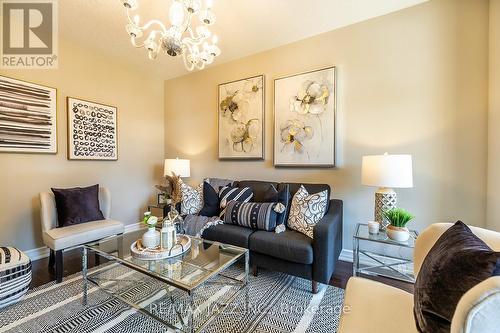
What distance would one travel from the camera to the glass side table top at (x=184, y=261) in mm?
1309

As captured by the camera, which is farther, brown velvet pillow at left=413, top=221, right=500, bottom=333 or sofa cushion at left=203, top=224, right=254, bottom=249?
sofa cushion at left=203, top=224, right=254, bottom=249

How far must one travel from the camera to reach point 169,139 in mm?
3902

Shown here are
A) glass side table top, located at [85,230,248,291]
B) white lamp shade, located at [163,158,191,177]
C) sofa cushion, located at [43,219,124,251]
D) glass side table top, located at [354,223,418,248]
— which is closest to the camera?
glass side table top, located at [85,230,248,291]

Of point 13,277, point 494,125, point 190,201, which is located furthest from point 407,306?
point 13,277

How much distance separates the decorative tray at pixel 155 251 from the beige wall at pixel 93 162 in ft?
5.87

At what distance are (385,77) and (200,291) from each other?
270cm

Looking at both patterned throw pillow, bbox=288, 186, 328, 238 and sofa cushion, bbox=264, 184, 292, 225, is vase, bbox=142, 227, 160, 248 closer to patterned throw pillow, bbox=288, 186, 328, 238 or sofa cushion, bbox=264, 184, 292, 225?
sofa cushion, bbox=264, 184, 292, 225

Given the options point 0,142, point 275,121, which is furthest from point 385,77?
point 0,142

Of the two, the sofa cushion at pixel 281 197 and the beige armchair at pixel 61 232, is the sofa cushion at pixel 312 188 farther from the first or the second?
the beige armchair at pixel 61 232

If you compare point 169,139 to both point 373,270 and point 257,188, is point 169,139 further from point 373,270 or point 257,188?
point 373,270

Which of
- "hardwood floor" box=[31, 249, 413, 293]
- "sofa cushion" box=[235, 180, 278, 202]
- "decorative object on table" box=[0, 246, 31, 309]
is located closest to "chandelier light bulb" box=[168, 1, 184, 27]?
"sofa cushion" box=[235, 180, 278, 202]

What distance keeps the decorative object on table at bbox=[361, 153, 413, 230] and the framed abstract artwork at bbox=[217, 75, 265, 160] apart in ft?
4.55

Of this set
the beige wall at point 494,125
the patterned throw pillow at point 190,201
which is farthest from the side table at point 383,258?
the patterned throw pillow at point 190,201

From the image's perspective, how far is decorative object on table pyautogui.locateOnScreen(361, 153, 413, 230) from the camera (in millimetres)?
1790
